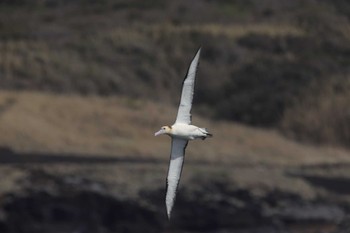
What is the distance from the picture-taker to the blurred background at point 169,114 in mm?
50125

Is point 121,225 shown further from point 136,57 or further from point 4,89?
point 136,57

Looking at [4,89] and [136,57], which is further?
[136,57]

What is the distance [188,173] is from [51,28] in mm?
24061

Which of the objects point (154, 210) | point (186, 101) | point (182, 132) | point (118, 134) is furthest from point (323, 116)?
point (182, 132)

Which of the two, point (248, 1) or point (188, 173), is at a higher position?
point (248, 1)

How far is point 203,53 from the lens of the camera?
72.2m

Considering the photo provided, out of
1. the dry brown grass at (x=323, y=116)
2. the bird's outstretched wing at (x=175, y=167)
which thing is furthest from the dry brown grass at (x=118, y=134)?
the bird's outstretched wing at (x=175, y=167)

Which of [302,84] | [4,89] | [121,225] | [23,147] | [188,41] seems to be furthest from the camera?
[188,41]

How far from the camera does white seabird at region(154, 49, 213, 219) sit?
2775cm

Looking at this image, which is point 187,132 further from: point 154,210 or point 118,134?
point 118,134

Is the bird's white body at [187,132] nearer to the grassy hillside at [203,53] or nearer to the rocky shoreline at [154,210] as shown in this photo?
the rocky shoreline at [154,210]

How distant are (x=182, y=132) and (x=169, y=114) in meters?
33.4

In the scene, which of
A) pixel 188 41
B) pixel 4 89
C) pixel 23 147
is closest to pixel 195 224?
pixel 23 147

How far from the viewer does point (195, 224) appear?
168 ft
